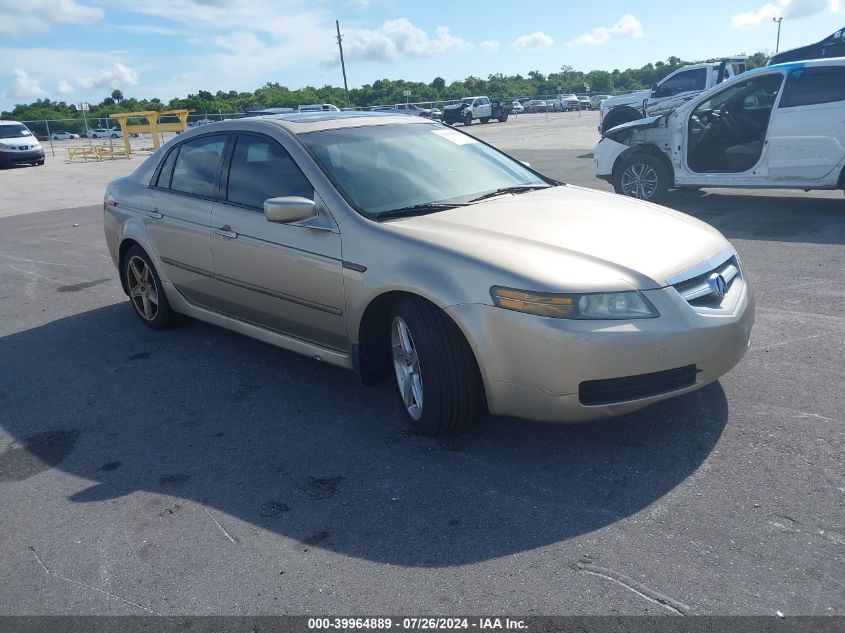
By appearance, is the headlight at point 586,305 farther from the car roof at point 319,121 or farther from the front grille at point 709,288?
the car roof at point 319,121

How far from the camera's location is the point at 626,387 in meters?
3.39

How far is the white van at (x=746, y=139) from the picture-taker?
8.89 meters

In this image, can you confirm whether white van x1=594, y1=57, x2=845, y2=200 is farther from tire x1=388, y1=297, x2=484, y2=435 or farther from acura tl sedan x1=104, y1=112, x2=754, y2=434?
tire x1=388, y1=297, x2=484, y2=435

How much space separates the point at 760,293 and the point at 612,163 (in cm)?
511

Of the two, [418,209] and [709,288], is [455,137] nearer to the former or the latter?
[418,209]

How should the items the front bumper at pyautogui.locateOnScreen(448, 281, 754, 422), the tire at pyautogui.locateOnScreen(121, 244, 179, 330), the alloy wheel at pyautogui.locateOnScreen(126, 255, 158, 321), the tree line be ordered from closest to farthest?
1. the front bumper at pyautogui.locateOnScreen(448, 281, 754, 422)
2. the tire at pyautogui.locateOnScreen(121, 244, 179, 330)
3. the alloy wheel at pyautogui.locateOnScreen(126, 255, 158, 321)
4. the tree line

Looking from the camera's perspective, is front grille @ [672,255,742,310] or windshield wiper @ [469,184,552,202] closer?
front grille @ [672,255,742,310]

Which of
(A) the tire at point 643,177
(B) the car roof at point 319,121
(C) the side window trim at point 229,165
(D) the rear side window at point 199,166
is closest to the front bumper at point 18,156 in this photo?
(A) the tire at point 643,177

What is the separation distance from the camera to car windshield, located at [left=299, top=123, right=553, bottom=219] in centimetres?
432

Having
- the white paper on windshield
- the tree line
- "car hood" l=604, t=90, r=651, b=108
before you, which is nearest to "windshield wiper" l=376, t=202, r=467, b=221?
the white paper on windshield

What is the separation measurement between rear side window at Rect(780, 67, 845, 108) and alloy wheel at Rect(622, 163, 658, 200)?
1.84 metres

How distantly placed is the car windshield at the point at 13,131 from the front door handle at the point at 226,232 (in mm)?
26356

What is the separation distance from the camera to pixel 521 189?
478cm

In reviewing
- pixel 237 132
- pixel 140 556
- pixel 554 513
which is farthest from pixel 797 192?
pixel 140 556
